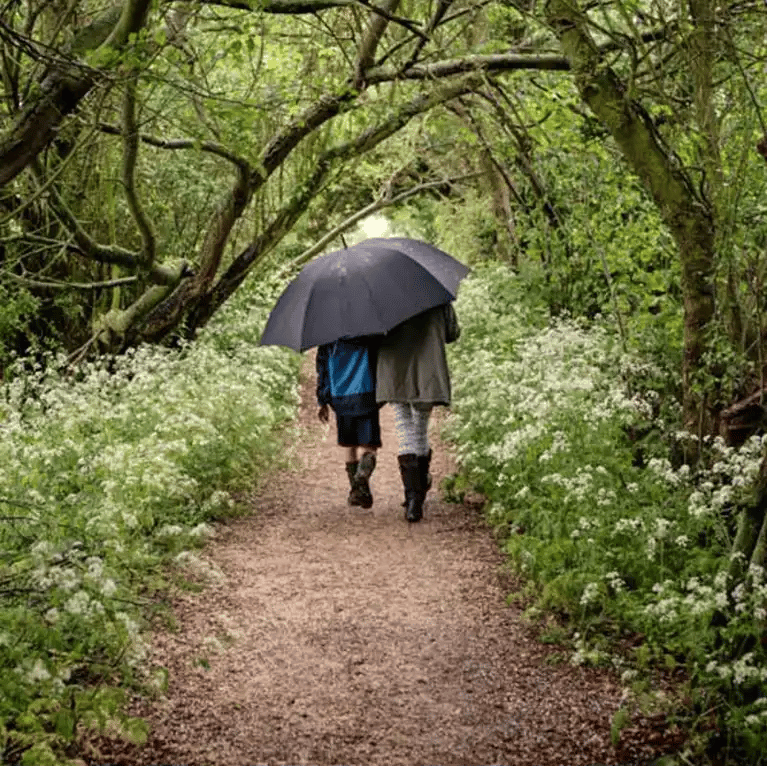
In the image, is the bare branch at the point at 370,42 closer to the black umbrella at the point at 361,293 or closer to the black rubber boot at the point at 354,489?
the black umbrella at the point at 361,293

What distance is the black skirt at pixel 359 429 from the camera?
29.4 feet

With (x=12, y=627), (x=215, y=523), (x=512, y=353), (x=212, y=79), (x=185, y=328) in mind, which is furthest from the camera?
(x=212, y=79)

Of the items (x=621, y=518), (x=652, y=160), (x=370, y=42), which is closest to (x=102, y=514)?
(x=621, y=518)

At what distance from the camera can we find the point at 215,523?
27.9 feet

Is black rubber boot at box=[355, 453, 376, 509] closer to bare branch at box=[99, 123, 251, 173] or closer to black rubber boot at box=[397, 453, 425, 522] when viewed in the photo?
black rubber boot at box=[397, 453, 425, 522]

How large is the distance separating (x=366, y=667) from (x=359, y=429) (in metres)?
3.48

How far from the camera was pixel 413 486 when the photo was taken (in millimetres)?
8688

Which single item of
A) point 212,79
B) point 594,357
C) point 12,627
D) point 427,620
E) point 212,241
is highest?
point 212,79

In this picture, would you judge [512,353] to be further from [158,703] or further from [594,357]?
[158,703]

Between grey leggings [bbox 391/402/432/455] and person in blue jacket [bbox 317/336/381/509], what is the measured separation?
0.89 ft

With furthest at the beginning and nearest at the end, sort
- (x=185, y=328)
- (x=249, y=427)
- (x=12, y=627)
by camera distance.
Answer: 1. (x=185, y=328)
2. (x=249, y=427)
3. (x=12, y=627)

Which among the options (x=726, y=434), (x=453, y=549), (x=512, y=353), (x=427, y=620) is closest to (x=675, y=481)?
(x=726, y=434)

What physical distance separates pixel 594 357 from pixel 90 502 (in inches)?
206

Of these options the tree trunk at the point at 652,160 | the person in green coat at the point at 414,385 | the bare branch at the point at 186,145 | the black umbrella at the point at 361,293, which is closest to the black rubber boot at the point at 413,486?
the person in green coat at the point at 414,385
